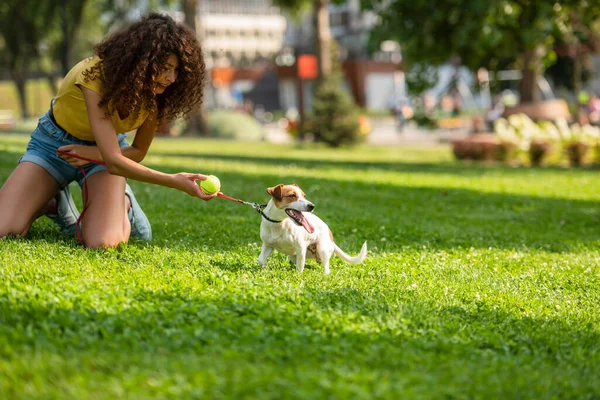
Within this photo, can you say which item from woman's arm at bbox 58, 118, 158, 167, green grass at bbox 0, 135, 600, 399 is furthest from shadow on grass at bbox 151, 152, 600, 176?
woman's arm at bbox 58, 118, 158, 167

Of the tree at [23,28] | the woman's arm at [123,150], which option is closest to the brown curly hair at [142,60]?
the woman's arm at [123,150]

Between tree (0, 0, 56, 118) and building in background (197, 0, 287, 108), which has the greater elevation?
building in background (197, 0, 287, 108)

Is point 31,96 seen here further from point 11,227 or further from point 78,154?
point 78,154

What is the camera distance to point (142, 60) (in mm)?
5734

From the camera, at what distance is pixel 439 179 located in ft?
49.9

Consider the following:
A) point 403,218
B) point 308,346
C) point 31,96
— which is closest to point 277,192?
point 308,346

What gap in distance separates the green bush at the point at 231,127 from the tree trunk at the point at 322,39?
16.2 ft

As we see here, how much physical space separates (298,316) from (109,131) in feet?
7.27

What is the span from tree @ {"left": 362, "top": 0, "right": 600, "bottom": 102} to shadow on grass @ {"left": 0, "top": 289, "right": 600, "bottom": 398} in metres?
11.4

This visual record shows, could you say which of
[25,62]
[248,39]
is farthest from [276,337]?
[248,39]

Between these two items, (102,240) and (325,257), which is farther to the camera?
(102,240)

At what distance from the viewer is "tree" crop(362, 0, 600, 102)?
16.0 m

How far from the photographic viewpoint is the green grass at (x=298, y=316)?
3.68 metres

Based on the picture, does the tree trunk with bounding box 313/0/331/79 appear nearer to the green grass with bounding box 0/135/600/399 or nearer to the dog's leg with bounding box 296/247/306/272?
the green grass with bounding box 0/135/600/399
